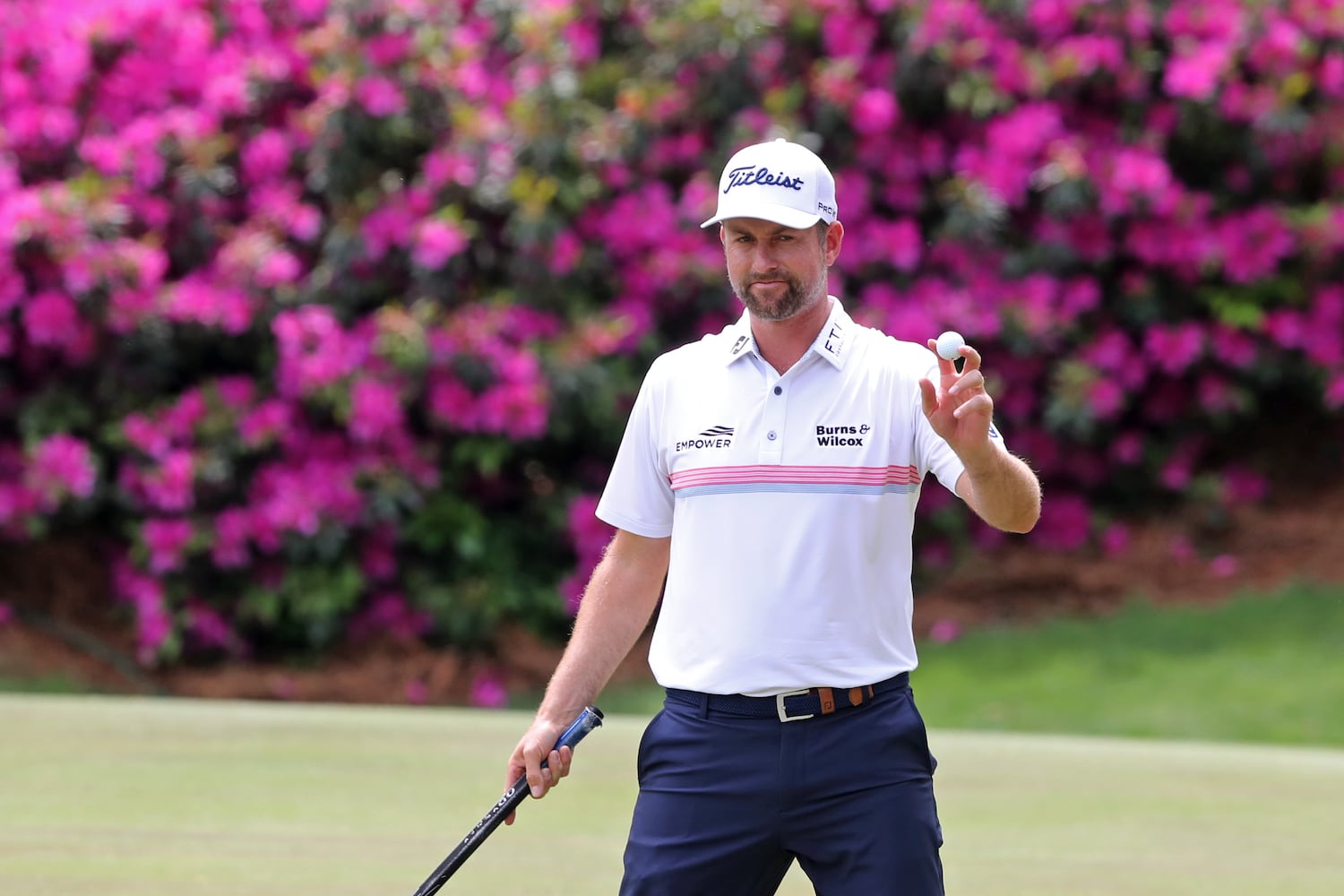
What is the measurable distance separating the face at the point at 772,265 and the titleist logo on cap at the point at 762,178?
7 centimetres

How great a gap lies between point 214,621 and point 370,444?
4.37 feet

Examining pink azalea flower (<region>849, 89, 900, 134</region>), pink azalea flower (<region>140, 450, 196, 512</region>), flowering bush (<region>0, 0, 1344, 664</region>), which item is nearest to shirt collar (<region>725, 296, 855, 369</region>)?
flowering bush (<region>0, 0, 1344, 664</region>)

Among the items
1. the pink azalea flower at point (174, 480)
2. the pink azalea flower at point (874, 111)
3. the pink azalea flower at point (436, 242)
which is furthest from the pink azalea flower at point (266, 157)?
the pink azalea flower at point (874, 111)

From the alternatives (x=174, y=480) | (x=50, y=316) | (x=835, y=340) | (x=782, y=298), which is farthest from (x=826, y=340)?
(x=50, y=316)

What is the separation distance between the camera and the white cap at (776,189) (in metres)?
3.67

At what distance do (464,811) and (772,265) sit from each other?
385 centimetres

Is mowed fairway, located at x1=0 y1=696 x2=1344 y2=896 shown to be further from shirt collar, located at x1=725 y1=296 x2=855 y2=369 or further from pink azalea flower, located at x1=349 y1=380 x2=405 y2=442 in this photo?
shirt collar, located at x1=725 y1=296 x2=855 y2=369

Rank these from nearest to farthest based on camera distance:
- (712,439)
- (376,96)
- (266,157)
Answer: (712,439)
(376,96)
(266,157)

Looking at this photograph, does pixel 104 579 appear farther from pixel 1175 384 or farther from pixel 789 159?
pixel 789 159

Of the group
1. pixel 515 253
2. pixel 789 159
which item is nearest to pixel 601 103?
pixel 515 253

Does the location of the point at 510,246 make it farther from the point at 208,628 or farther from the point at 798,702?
the point at 798,702

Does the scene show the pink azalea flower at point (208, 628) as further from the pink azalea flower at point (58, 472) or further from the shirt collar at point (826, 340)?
the shirt collar at point (826, 340)

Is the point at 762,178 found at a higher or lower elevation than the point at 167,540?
higher

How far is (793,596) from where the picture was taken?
12.0 feet
